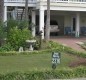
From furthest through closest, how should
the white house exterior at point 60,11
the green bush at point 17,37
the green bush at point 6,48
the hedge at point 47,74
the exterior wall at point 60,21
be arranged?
1. the exterior wall at point 60,21
2. the white house exterior at point 60,11
3. the green bush at point 17,37
4. the green bush at point 6,48
5. the hedge at point 47,74

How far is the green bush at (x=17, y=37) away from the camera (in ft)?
64.8

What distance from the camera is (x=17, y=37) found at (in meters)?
19.9

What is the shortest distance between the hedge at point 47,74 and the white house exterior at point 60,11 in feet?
53.2

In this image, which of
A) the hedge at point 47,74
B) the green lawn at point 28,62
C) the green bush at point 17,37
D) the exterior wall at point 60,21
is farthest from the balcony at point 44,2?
the hedge at point 47,74

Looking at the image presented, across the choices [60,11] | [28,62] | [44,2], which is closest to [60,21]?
[60,11]

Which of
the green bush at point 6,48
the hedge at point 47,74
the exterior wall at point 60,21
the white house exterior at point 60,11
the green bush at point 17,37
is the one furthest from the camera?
the exterior wall at point 60,21

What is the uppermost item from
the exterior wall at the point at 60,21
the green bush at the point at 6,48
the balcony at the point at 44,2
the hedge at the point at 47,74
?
the balcony at the point at 44,2

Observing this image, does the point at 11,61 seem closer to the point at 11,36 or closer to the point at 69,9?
the point at 11,36

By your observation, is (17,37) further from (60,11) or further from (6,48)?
(60,11)

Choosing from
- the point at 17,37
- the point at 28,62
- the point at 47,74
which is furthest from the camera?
the point at 17,37

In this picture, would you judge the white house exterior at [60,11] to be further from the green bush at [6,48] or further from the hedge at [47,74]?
the hedge at [47,74]

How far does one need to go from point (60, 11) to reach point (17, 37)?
503 inches

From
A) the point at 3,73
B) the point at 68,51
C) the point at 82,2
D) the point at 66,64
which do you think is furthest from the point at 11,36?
the point at 82,2

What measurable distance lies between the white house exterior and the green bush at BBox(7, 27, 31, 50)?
25.2 ft
